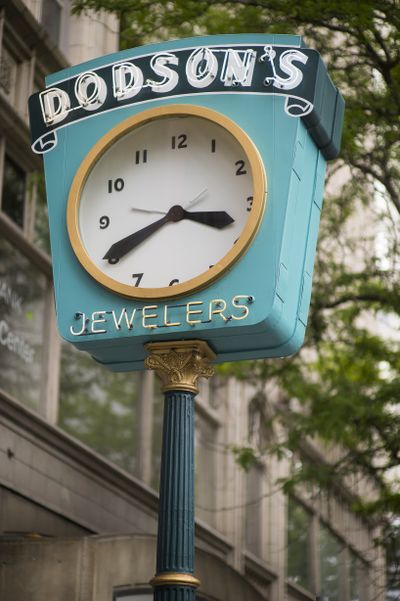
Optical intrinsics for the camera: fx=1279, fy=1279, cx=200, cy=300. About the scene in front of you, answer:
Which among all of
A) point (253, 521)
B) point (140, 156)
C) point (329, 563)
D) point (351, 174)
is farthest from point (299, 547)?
point (140, 156)

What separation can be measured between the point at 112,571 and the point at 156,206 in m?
4.58

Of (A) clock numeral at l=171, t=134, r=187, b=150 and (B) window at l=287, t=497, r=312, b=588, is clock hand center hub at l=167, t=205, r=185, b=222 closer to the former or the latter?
(A) clock numeral at l=171, t=134, r=187, b=150

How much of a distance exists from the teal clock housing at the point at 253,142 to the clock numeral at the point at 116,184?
271 millimetres

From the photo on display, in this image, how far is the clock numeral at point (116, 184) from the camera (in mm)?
9438

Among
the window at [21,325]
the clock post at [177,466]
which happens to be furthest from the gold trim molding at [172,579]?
the window at [21,325]

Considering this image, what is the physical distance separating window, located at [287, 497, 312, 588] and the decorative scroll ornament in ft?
56.4

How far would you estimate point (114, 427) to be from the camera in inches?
730

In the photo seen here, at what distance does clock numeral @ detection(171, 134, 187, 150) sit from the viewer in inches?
370

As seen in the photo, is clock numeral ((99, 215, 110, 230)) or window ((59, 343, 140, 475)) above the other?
window ((59, 343, 140, 475))

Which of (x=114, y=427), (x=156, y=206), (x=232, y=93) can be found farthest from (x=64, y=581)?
(x=114, y=427)

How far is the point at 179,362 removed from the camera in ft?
28.7

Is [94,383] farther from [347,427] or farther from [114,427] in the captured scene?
[347,427]

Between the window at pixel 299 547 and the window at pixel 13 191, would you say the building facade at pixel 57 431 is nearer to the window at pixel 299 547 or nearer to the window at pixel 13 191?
the window at pixel 13 191

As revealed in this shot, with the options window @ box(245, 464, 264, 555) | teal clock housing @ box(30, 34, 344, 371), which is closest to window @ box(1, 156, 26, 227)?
teal clock housing @ box(30, 34, 344, 371)
